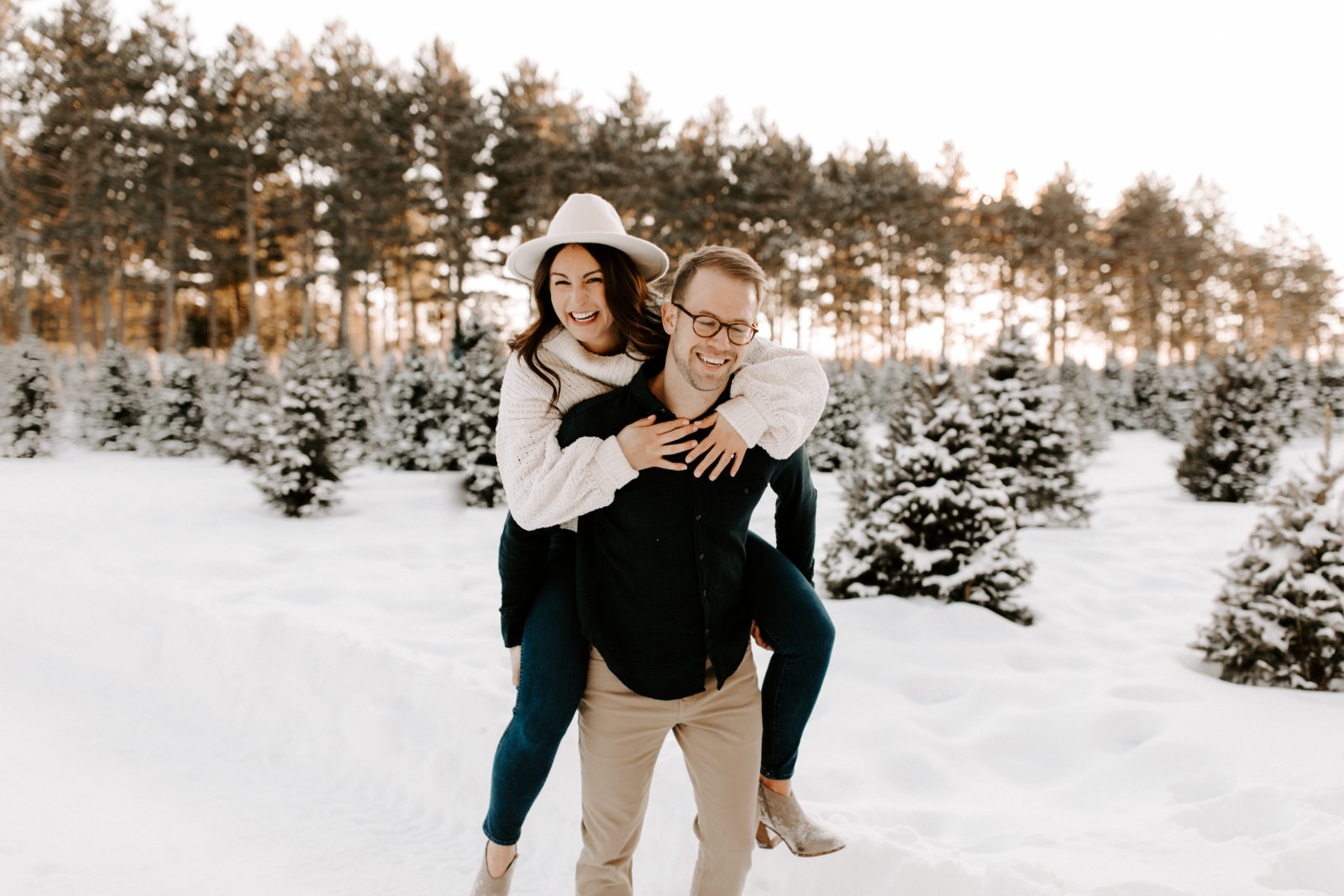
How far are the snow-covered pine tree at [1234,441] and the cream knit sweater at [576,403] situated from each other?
48.9ft

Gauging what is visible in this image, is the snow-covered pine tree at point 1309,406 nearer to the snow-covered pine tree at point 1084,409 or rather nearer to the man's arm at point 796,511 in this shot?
the snow-covered pine tree at point 1084,409

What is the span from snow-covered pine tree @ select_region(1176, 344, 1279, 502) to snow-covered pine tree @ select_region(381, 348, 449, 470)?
15601 mm

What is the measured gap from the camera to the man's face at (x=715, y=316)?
214 centimetres

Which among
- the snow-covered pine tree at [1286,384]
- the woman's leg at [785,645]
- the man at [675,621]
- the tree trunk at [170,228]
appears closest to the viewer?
the man at [675,621]

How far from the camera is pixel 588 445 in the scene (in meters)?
2.19

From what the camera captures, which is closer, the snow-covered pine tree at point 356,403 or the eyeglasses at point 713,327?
the eyeglasses at point 713,327

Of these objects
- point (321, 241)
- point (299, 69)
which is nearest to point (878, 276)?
point (321, 241)

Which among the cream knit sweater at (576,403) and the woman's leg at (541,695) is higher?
the cream knit sweater at (576,403)

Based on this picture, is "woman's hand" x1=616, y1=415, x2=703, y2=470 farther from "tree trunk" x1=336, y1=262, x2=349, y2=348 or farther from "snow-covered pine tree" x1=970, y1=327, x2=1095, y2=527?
"tree trunk" x1=336, y1=262, x2=349, y2=348

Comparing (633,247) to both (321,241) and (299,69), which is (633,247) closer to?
(321,241)

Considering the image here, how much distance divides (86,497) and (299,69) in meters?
33.3

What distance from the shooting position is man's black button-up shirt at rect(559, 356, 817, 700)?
2.26m

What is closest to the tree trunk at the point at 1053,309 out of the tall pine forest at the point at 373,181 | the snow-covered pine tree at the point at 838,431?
the tall pine forest at the point at 373,181

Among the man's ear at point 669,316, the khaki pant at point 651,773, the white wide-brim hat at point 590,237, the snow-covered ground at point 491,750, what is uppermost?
the white wide-brim hat at point 590,237
